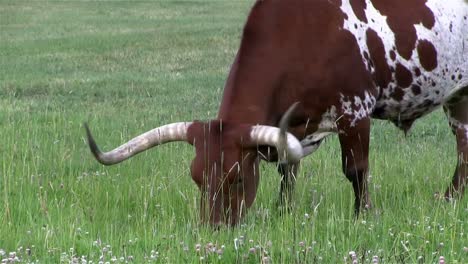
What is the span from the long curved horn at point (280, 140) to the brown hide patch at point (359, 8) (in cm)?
157

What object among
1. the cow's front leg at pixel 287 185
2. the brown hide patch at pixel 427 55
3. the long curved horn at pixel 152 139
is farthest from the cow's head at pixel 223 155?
the brown hide patch at pixel 427 55

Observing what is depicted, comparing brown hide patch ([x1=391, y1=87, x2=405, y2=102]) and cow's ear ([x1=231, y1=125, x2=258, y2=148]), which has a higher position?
brown hide patch ([x1=391, y1=87, x2=405, y2=102])

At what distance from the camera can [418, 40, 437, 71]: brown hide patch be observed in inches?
286

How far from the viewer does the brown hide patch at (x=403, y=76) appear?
7086 mm

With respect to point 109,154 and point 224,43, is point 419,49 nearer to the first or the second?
point 109,154

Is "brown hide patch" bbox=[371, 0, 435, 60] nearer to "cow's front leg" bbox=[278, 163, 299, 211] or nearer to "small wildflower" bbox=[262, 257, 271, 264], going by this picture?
"cow's front leg" bbox=[278, 163, 299, 211]

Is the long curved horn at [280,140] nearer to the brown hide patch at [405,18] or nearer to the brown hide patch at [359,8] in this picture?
the brown hide patch at [359,8]

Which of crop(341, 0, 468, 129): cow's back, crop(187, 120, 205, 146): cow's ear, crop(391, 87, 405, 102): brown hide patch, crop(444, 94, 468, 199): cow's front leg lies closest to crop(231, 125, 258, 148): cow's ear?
crop(187, 120, 205, 146): cow's ear

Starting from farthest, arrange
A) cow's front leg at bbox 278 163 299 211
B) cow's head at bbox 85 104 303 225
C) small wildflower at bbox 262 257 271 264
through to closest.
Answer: cow's front leg at bbox 278 163 299 211, cow's head at bbox 85 104 303 225, small wildflower at bbox 262 257 271 264

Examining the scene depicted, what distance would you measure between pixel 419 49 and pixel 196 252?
3.40 metres

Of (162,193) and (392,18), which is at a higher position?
(392,18)

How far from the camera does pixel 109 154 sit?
582cm

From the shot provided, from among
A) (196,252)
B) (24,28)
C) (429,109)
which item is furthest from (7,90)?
(24,28)

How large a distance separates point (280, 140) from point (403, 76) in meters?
1.93
